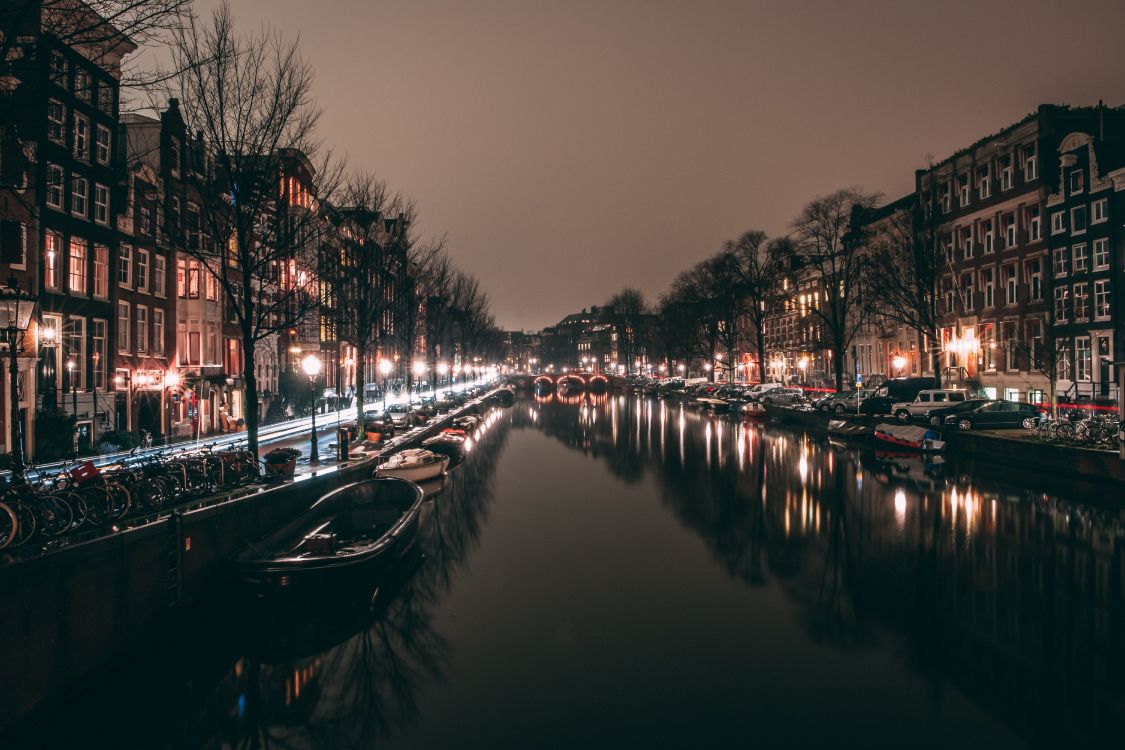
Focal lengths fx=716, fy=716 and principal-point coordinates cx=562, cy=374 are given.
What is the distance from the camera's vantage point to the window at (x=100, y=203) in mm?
32188

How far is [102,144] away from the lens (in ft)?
108

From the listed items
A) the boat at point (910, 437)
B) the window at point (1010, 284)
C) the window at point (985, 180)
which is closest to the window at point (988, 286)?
the window at point (1010, 284)

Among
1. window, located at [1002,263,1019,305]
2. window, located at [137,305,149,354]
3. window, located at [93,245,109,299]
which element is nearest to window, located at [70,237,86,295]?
window, located at [93,245,109,299]

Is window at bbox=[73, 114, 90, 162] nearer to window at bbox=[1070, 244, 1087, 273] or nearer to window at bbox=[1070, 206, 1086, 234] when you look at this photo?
window at bbox=[1070, 244, 1087, 273]

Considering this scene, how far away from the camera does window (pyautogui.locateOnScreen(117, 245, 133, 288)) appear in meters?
34.3

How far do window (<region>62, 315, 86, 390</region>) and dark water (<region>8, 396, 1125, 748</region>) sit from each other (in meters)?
16.9

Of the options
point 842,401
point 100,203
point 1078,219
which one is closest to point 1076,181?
point 1078,219

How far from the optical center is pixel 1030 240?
5538 centimetres

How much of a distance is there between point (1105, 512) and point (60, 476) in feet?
104

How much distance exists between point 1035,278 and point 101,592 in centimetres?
6216

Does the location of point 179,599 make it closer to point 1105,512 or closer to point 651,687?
point 651,687

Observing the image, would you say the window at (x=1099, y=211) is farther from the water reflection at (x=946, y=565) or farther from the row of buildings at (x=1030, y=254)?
the water reflection at (x=946, y=565)

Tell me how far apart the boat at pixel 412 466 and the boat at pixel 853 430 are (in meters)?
29.2

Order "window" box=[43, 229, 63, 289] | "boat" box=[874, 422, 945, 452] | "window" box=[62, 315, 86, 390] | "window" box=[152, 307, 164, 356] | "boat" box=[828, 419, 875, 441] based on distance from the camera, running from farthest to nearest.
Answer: "boat" box=[828, 419, 875, 441], "boat" box=[874, 422, 945, 452], "window" box=[152, 307, 164, 356], "window" box=[62, 315, 86, 390], "window" box=[43, 229, 63, 289]
